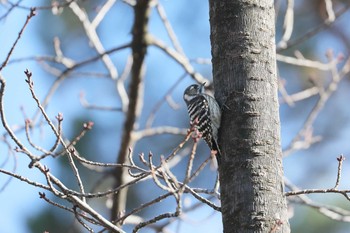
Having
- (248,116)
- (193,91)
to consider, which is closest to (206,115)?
(248,116)

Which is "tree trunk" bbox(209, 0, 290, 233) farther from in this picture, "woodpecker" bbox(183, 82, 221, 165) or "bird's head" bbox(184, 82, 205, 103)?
"bird's head" bbox(184, 82, 205, 103)

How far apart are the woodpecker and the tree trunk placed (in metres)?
0.05

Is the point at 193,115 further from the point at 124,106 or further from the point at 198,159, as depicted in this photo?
the point at 198,159

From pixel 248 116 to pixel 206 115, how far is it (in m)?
0.63

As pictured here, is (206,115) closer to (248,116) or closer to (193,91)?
(248,116)

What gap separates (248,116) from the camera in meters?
3.30

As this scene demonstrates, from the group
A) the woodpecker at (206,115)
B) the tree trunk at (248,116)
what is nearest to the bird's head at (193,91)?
the woodpecker at (206,115)

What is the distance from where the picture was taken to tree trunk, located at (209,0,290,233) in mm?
3074

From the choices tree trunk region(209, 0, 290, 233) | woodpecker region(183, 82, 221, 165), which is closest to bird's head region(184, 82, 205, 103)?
woodpecker region(183, 82, 221, 165)

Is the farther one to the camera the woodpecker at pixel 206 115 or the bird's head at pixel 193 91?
the bird's head at pixel 193 91

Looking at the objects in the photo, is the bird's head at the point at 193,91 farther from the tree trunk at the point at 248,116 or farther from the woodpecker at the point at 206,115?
the tree trunk at the point at 248,116

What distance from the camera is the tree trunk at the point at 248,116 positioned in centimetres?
307

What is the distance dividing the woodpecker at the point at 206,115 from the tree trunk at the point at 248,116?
0.05m

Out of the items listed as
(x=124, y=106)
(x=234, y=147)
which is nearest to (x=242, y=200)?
(x=234, y=147)
